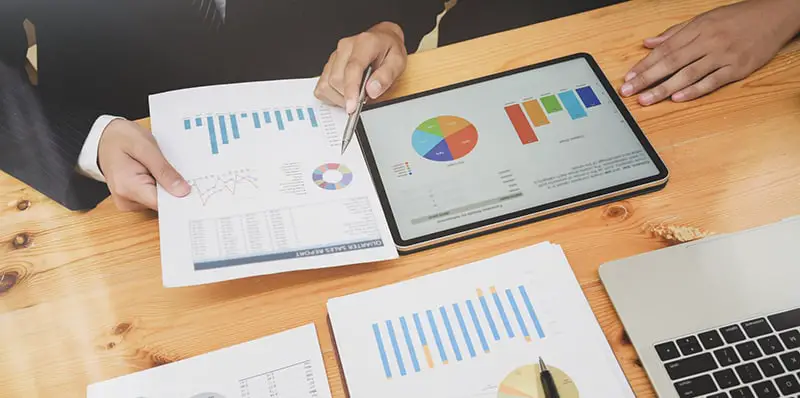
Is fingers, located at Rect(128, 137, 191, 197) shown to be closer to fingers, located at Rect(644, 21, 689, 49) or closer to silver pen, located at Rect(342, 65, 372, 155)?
silver pen, located at Rect(342, 65, 372, 155)

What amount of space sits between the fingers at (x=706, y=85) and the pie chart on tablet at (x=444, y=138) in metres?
0.27

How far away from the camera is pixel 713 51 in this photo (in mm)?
864

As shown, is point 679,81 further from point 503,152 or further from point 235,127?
point 235,127

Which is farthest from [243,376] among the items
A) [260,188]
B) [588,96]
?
[588,96]

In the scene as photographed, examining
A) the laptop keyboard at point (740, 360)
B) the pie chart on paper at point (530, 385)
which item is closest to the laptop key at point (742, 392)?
the laptop keyboard at point (740, 360)

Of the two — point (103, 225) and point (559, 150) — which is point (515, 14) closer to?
point (559, 150)

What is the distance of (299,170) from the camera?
785 millimetres

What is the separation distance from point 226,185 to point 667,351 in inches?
19.8

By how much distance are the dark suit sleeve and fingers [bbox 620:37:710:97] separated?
68cm

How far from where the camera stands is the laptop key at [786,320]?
0.63 m

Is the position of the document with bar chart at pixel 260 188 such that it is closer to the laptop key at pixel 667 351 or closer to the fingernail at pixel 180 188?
the fingernail at pixel 180 188

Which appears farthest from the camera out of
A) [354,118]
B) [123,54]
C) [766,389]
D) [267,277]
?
[123,54]

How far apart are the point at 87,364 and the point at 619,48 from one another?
0.77 m

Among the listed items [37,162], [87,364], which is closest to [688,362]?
[87,364]
